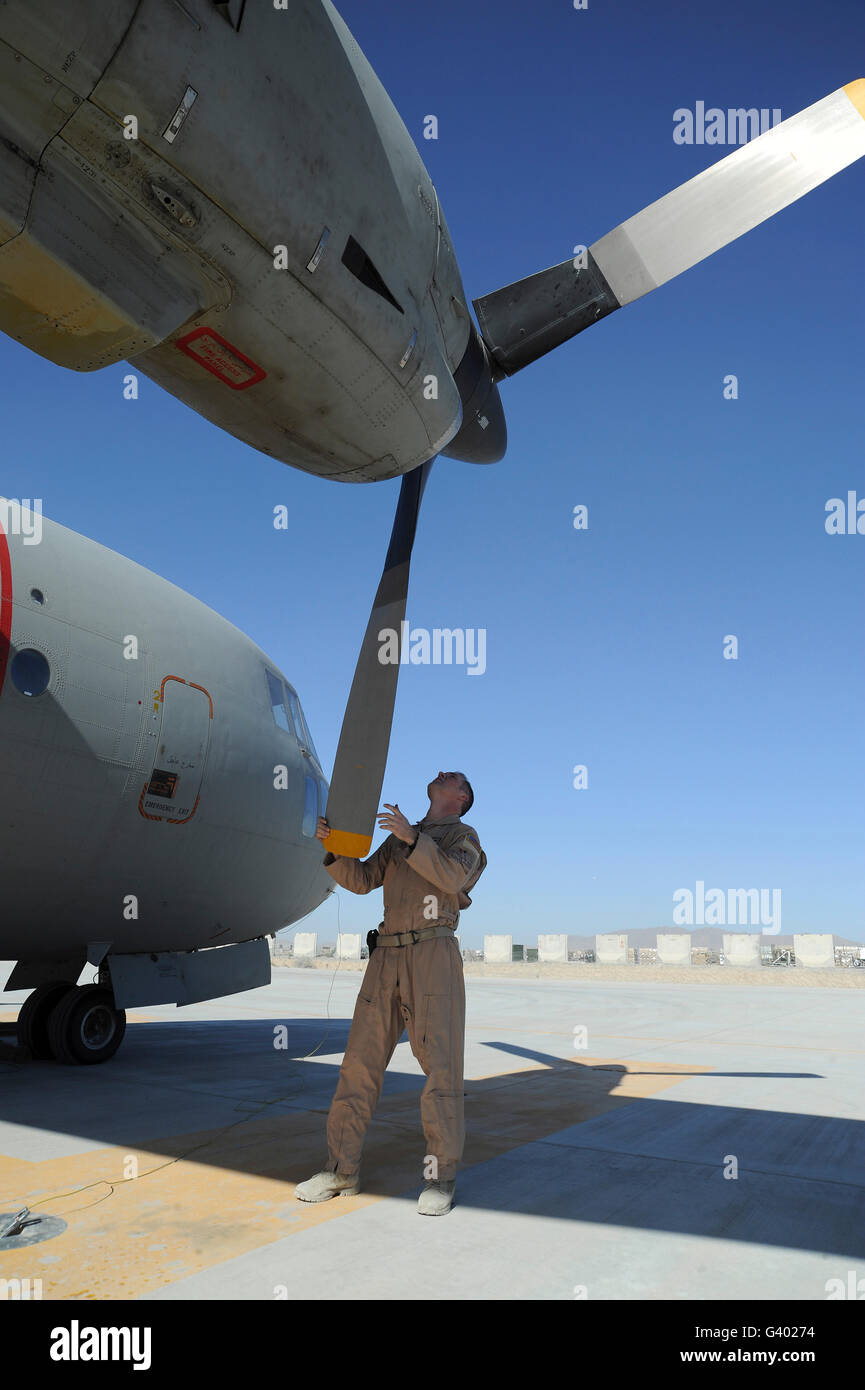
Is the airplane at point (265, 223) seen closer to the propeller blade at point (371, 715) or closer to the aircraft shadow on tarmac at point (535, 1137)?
the propeller blade at point (371, 715)

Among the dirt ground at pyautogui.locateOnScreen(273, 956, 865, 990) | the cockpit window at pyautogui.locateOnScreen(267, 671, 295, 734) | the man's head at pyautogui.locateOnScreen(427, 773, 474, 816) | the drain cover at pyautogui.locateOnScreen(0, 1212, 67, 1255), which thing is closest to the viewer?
the drain cover at pyautogui.locateOnScreen(0, 1212, 67, 1255)

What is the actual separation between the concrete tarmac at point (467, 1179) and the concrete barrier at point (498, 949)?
1370 inches

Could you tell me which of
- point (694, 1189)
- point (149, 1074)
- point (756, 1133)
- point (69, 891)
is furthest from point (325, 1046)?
point (694, 1189)

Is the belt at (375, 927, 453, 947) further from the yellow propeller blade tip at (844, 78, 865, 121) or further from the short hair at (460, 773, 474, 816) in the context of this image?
the yellow propeller blade tip at (844, 78, 865, 121)

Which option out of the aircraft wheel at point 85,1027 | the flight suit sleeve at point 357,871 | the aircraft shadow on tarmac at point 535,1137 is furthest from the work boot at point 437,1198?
the aircraft wheel at point 85,1027

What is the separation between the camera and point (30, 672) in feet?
26.4

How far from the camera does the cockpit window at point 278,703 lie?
37.5ft

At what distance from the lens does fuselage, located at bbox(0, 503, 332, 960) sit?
8.11 meters

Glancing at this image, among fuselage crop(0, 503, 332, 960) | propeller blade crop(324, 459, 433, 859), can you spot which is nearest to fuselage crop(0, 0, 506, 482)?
propeller blade crop(324, 459, 433, 859)

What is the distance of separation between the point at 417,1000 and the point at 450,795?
1.30 meters

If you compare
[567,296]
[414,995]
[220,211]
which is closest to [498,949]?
Result: [414,995]

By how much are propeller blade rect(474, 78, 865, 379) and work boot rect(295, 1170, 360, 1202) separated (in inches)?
218

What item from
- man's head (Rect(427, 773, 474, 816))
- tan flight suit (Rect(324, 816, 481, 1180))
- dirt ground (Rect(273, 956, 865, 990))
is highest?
man's head (Rect(427, 773, 474, 816))
